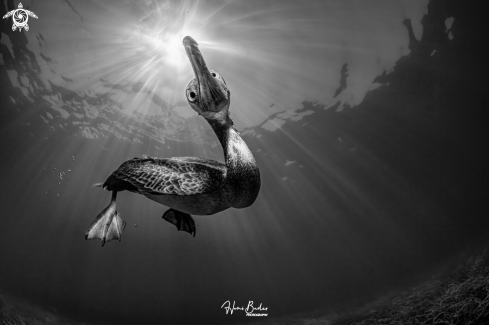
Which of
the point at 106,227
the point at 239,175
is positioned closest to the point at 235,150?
the point at 239,175

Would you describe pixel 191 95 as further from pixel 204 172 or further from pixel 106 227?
pixel 106 227

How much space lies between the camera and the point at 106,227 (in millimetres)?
2535

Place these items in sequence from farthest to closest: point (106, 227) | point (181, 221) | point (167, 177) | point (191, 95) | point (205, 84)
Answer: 1. point (181, 221)
2. point (106, 227)
3. point (167, 177)
4. point (191, 95)
5. point (205, 84)

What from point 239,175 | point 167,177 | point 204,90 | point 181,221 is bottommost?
point 239,175

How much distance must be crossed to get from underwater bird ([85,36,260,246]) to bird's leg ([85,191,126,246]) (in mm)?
629

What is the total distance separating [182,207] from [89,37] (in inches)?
439

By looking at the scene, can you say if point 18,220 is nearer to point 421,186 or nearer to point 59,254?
point 59,254

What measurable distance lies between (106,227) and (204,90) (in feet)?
6.24

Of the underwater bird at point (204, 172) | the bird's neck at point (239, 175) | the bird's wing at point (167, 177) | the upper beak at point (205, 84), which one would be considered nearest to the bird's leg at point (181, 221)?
the underwater bird at point (204, 172)

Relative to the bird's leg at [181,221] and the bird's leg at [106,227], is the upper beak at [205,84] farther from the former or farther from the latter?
the bird's leg at [181,221]

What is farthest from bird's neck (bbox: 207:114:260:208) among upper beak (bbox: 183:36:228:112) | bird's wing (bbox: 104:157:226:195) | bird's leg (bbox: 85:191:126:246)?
bird's leg (bbox: 85:191:126:246)

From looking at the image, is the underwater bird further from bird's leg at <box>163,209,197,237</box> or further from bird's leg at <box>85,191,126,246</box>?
bird's leg at <box>163,209,197,237</box>

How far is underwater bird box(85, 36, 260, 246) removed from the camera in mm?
1710

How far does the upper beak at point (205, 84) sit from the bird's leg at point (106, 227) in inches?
60.0
